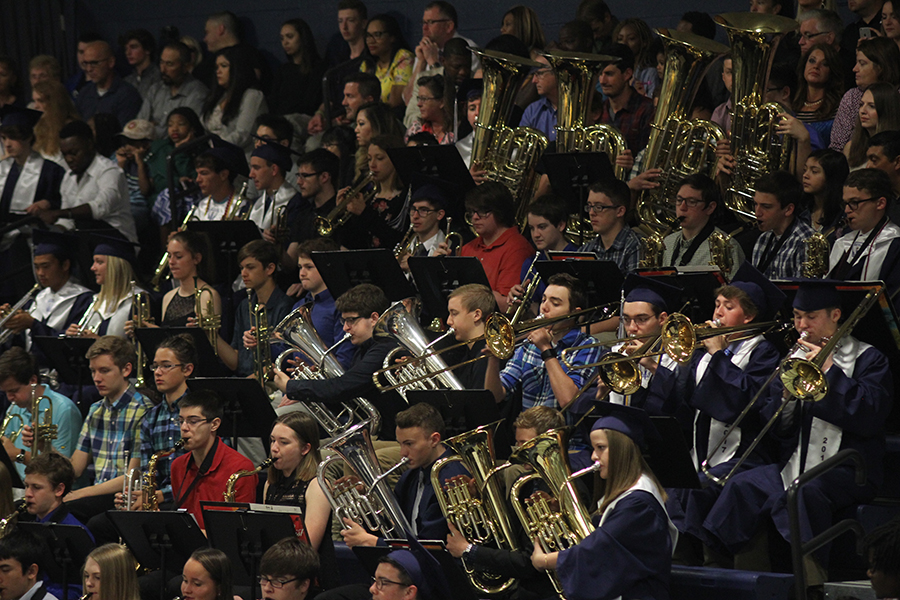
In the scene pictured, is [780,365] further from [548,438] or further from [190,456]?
[190,456]

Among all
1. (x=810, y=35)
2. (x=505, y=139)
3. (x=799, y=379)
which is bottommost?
(x=505, y=139)

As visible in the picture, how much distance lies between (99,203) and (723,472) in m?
6.44

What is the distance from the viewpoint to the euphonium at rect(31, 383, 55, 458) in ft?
27.3

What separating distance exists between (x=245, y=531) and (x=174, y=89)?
7227mm

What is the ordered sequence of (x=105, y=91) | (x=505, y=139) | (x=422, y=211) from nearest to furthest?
1. (x=422, y=211)
2. (x=505, y=139)
3. (x=105, y=91)

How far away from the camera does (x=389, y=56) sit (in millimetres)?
11578

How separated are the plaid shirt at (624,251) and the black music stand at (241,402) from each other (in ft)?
7.48

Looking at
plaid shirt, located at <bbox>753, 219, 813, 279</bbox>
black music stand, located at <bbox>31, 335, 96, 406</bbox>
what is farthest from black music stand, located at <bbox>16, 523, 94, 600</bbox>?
plaid shirt, located at <bbox>753, 219, 813, 279</bbox>

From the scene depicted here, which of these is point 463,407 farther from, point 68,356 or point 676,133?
point 68,356

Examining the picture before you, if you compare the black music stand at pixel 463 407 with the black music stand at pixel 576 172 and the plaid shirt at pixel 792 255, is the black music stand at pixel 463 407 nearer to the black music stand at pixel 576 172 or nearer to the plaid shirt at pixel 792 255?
the plaid shirt at pixel 792 255

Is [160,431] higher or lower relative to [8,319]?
higher

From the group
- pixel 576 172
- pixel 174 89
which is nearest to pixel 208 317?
pixel 576 172

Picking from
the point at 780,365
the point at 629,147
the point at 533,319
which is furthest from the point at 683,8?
the point at 780,365

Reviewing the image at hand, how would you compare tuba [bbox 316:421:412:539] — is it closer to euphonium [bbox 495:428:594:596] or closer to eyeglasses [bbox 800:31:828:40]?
euphonium [bbox 495:428:594:596]
